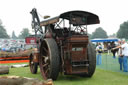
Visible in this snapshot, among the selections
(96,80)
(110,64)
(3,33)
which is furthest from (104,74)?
(3,33)

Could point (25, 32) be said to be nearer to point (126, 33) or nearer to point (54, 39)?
→ point (126, 33)

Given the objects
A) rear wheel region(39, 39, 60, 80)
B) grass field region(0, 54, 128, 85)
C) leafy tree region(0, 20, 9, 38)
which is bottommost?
grass field region(0, 54, 128, 85)

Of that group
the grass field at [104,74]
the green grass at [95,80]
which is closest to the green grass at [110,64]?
the grass field at [104,74]

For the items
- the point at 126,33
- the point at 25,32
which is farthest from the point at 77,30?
the point at 25,32

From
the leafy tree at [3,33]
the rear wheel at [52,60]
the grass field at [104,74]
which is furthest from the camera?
the leafy tree at [3,33]

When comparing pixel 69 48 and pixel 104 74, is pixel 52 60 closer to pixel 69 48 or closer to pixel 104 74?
pixel 69 48

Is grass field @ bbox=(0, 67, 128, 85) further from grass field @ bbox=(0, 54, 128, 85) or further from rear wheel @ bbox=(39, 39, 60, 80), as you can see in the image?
rear wheel @ bbox=(39, 39, 60, 80)

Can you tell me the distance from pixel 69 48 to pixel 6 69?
13.3ft

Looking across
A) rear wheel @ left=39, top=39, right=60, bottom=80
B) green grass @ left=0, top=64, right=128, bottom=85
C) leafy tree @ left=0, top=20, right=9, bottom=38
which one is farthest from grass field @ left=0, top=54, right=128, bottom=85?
leafy tree @ left=0, top=20, right=9, bottom=38

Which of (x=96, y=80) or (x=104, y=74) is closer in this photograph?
(x=96, y=80)

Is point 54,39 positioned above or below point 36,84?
above

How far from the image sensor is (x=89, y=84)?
7105 mm

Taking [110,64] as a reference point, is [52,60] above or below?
above

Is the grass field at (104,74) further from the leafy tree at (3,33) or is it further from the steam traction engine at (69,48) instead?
the leafy tree at (3,33)
